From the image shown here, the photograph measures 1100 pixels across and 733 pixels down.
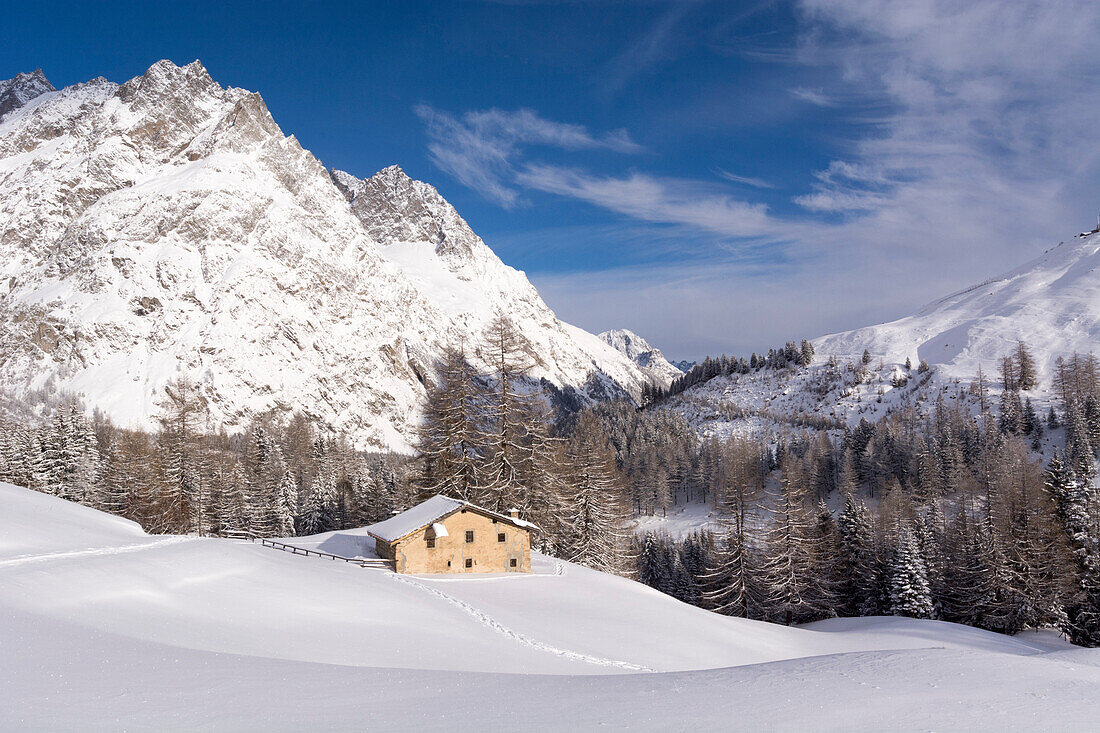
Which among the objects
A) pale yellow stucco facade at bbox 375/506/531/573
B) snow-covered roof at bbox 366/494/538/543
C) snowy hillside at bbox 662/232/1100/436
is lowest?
pale yellow stucco facade at bbox 375/506/531/573

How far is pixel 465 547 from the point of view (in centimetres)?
3247

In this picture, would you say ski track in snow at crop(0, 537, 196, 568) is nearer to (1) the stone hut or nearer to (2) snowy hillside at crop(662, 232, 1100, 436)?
(1) the stone hut

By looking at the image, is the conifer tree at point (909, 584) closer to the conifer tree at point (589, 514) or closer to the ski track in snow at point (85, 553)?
the conifer tree at point (589, 514)

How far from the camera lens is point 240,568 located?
22.2m

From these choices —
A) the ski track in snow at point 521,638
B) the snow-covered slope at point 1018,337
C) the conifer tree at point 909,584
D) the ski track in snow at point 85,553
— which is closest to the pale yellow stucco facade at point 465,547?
the ski track in snow at point 521,638

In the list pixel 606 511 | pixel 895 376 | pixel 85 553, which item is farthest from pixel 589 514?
pixel 895 376

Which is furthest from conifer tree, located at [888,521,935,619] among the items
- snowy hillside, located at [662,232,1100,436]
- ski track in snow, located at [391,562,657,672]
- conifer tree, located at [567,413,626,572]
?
snowy hillside, located at [662,232,1100,436]

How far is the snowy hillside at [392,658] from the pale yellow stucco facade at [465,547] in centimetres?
212

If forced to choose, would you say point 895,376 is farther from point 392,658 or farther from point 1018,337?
point 392,658

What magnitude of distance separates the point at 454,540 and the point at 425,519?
2.03 meters

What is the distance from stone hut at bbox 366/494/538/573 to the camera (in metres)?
31.2

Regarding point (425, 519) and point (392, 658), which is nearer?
point (392, 658)

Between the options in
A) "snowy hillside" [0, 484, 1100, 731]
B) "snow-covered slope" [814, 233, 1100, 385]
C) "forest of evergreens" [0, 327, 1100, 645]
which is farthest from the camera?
"snow-covered slope" [814, 233, 1100, 385]

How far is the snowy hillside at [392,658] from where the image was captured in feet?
26.3
